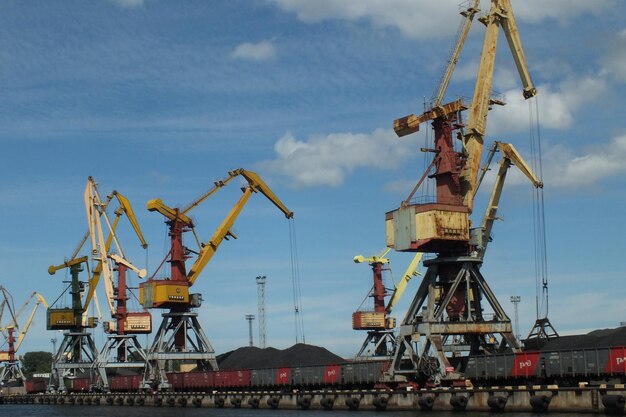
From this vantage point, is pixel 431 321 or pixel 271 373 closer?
pixel 431 321

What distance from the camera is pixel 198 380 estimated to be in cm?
10506

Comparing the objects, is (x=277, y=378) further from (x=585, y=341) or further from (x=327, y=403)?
(x=585, y=341)

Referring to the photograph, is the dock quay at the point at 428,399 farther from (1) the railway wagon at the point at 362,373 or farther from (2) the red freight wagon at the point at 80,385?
(2) the red freight wagon at the point at 80,385

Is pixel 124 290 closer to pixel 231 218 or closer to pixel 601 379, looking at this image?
pixel 231 218

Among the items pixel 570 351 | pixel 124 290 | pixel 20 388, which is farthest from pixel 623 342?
pixel 20 388

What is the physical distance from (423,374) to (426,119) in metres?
20.9

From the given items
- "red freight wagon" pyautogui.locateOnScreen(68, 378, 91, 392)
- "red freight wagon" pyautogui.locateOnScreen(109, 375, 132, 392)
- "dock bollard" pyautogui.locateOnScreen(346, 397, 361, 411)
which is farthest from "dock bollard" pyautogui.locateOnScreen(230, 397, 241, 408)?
"red freight wagon" pyautogui.locateOnScreen(68, 378, 91, 392)

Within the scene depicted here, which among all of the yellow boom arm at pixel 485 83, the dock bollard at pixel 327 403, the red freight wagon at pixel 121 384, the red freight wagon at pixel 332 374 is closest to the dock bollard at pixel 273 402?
the red freight wagon at pixel 332 374

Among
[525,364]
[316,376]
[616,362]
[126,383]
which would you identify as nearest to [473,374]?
[525,364]

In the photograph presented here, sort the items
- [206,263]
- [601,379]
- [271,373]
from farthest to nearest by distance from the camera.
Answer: [206,263] < [271,373] < [601,379]

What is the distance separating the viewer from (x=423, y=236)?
72562 millimetres

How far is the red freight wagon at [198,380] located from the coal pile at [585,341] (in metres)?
38.6

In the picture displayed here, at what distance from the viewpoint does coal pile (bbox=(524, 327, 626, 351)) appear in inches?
3012

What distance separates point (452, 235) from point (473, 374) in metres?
10.7
